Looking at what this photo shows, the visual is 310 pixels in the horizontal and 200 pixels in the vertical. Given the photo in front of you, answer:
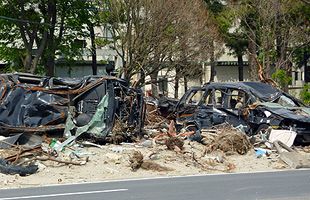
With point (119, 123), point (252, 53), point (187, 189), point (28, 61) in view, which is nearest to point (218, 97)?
point (119, 123)

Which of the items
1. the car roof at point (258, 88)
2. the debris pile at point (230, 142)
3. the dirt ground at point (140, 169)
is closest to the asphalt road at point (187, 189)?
the dirt ground at point (140, 169)

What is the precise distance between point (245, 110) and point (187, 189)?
729 centimetres

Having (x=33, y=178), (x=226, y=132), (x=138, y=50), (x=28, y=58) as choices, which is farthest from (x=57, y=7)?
(x=33, y=178)

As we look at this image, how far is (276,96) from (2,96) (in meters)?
7.94

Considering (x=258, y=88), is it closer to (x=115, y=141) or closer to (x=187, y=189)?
(x=115, y=141)

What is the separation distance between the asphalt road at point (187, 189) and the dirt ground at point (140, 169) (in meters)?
0.92

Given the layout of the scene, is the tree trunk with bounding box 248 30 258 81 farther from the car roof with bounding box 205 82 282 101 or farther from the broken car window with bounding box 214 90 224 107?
the broken car window with bounding box 214 90 224 107

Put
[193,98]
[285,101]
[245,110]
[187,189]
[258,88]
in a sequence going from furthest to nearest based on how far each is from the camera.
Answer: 1. [193,98]
2. [258,88]
3. [285,101]
4. [245,110]
5. [187,189]

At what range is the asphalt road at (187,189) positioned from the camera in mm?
10977

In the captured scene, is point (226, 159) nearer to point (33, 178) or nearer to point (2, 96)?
point (33, 178)

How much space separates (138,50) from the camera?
3014 centimetres

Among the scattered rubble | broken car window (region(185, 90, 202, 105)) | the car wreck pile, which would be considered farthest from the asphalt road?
broken car window (region(185, 90, 202, 105))

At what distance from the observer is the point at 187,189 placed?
1186 centimetres

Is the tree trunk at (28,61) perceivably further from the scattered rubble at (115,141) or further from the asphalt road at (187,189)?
the asphalt road at (187,189)
